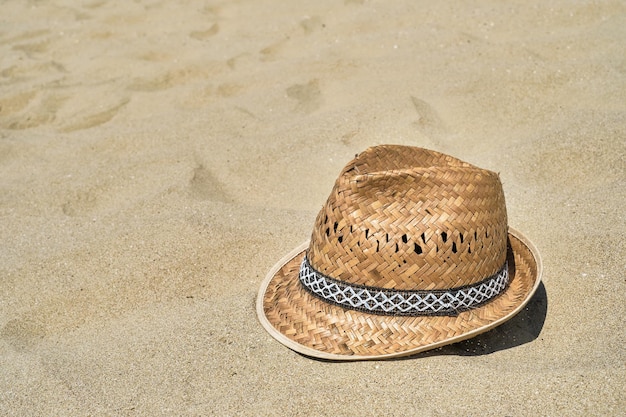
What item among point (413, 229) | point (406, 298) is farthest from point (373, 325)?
point (413, 229)

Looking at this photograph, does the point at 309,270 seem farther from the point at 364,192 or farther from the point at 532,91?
the point at 532,91

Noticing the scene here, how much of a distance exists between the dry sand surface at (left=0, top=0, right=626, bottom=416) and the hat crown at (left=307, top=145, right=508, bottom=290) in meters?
0.32

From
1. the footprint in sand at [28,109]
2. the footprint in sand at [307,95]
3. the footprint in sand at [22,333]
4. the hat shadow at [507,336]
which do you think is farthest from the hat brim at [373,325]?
the footprint in sand at [28,109]

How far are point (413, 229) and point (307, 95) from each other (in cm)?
242

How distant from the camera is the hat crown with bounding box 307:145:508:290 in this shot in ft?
7.76

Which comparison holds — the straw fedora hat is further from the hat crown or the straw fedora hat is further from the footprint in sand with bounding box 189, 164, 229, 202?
the footprint in sand with bounding box 189, 164, 229, 202

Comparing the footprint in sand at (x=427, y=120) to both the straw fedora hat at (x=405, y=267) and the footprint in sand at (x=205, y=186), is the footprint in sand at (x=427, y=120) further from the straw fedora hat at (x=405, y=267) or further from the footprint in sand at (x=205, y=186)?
the straw fedora hat at (x=405, y=267)

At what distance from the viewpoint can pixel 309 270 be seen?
2604 mm

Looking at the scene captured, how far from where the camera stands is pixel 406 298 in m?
2.38

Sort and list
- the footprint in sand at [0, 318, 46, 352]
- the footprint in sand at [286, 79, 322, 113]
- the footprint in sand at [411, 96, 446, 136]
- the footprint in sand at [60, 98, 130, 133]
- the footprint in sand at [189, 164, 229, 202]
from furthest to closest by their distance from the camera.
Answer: the footprint in sand at [60, 98, 130, 133]
the footprint in sand at [286, 79, 322, 113]
the footprint in sand at [411, 96, 446, 136]
the footprint in sand at [189, 164, 229, 202]
the footprint in sand at [0, 318, 46, 352]

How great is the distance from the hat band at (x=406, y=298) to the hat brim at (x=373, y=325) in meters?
0.02

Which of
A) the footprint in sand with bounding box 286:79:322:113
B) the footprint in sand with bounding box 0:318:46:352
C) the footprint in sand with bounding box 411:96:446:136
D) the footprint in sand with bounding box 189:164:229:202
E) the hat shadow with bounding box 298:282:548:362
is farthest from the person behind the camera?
the footprint in sand with bounding box 286:79:322:113

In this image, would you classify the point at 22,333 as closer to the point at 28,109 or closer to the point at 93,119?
the point at 93,119

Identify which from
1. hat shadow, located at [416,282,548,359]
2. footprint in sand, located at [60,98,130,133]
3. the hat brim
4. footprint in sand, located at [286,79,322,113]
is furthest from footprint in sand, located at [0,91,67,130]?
hat shadow, located at [416,282,548,359]
